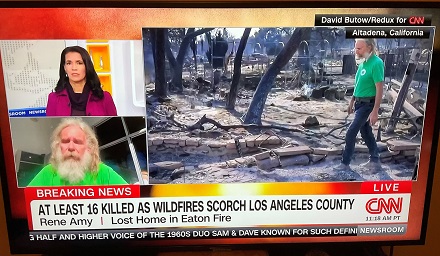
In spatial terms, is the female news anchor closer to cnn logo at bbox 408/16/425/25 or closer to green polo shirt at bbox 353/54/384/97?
green polo shirt at bbox 353/54/384/97

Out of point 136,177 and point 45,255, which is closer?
point 136,177

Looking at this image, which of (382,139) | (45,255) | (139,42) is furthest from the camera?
(45,255)

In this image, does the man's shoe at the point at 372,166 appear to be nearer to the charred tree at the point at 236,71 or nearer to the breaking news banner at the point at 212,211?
the breaking news banner at the point at 212,211

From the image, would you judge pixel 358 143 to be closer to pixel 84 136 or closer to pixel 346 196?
pixel 346 196

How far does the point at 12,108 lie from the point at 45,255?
533 mm

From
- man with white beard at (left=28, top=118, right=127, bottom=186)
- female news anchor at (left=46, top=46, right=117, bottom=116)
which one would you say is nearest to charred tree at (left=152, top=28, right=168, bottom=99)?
female news anchor at (left=46, top=46, right=117, bottom=116)

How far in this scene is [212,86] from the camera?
1335mm

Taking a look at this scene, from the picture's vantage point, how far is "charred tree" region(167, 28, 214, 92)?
1.29m

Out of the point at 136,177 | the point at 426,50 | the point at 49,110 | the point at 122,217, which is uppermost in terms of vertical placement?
the point at 426,50

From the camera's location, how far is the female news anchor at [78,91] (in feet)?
4.28

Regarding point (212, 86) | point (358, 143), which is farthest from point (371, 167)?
point (212, 86)

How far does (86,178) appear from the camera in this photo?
1.41m

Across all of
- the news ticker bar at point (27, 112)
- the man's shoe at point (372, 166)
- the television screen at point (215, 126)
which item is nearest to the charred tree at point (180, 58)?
the television screen at point (215, 126)

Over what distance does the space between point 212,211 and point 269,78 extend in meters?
0.46
